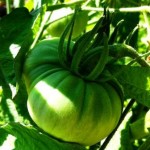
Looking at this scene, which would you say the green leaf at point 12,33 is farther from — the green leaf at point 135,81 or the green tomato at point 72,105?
the green leaf at point 135,81

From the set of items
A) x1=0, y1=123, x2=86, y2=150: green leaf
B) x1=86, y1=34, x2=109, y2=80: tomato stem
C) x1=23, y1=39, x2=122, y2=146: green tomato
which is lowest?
x1=0, y1=123, x2=86, y2=150: green leaf

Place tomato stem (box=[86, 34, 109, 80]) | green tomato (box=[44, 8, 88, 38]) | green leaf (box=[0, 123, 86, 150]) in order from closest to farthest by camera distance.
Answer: tomato stem (box=[86, 34, 109, 80])
green leaf (box=[0, 123, 86, 150])
green tomato (box=[44, 8, 88, 38])

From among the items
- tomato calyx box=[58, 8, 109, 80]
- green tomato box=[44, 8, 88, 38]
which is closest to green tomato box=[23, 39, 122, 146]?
tomato calyx box=[58, 8, 109, 80]

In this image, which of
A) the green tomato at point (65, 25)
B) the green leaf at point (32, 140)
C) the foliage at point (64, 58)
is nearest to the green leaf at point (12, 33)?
the foliage at point (64, 58)

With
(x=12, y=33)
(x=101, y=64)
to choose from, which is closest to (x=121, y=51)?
(x=101, y=64)

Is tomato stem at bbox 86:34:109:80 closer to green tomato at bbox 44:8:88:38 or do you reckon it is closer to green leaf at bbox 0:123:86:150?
green leaf at bbox 0:123:86:150

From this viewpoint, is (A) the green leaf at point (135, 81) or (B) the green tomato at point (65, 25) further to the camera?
(B) the green tomato at point (65, 25)

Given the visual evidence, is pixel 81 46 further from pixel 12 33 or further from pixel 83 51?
pixel 12 33
